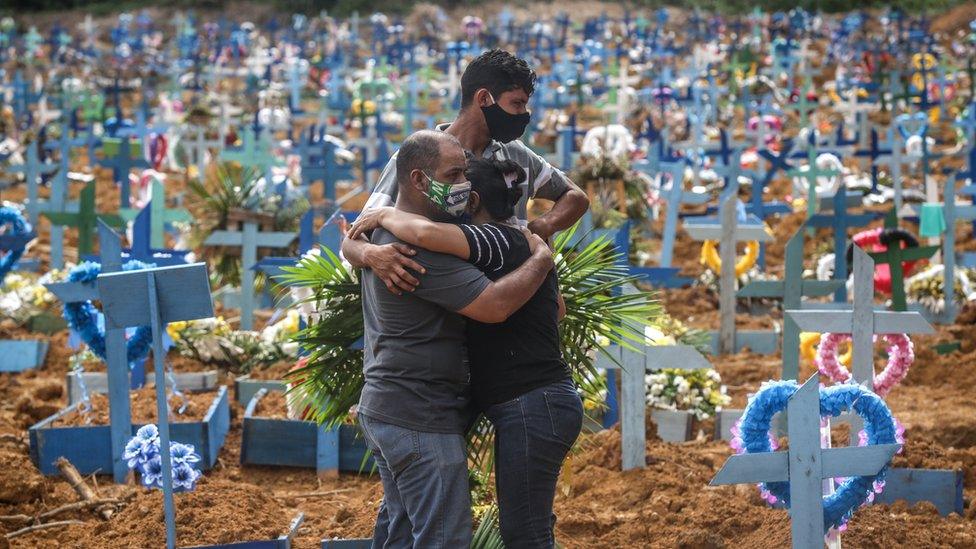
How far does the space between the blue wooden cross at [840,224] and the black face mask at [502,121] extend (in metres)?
4.90

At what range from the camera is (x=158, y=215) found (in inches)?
492

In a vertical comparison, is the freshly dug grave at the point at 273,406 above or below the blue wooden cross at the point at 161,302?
below

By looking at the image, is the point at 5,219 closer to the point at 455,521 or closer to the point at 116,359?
the point at 116,359

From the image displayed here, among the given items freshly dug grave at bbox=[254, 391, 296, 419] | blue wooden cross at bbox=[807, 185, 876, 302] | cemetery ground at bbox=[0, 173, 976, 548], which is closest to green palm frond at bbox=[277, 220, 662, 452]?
cemetery ground at bbox=[0, 173, 976, 548]

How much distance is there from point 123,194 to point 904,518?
360 inches

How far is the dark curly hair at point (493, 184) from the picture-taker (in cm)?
447

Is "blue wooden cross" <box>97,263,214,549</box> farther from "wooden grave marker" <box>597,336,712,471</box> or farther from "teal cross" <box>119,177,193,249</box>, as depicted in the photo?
"teal cross" <box>119,177,193,249</box>

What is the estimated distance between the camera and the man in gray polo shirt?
427cm

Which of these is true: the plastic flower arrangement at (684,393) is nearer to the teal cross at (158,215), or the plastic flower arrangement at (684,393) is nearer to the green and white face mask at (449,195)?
the green and white face mask at (449,195)

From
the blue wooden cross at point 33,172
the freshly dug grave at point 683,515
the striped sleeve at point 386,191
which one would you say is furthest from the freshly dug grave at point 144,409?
the blue wooden cross at point 33,172

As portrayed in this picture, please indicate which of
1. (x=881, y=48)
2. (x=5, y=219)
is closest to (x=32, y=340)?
(x=5, y=219)

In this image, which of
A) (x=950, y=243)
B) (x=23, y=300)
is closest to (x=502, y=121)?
(x=950, y=243)

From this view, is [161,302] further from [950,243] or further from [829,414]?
[950,243]

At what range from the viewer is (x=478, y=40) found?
34.7m
